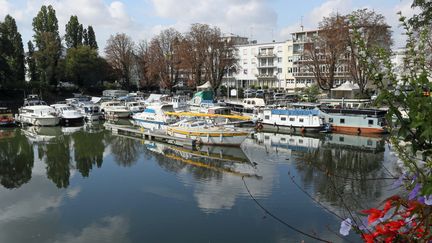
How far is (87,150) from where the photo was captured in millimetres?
27875

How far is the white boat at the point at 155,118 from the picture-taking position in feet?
117

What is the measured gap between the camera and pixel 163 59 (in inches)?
2559

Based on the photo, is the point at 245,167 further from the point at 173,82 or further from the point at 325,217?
the point at 173,82

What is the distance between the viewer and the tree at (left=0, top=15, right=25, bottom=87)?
5181cm

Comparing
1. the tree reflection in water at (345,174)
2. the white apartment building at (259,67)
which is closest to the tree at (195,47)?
the white apartment building at (259,67)

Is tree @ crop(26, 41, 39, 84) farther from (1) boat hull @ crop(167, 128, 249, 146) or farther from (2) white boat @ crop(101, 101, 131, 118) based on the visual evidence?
(1) boat hull @ crop(167, 128, 249, 146)

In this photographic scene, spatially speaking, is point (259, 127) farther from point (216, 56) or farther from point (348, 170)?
point (216, 56)

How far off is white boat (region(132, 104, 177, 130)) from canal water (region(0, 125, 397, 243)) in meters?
5.36

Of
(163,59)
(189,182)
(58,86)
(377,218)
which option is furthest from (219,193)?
(58,86)

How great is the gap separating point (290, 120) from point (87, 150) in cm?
1801

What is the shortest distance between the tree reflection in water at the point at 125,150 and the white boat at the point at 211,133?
3.38 m

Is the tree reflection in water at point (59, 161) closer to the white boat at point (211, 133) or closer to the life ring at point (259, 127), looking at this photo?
the white boat at point (211, 133)

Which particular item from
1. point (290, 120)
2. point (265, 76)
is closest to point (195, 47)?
point (265, 76)

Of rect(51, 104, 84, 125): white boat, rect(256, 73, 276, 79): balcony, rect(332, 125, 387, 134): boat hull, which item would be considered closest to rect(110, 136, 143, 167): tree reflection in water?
rect(51, 104, 84, 125): white boat
